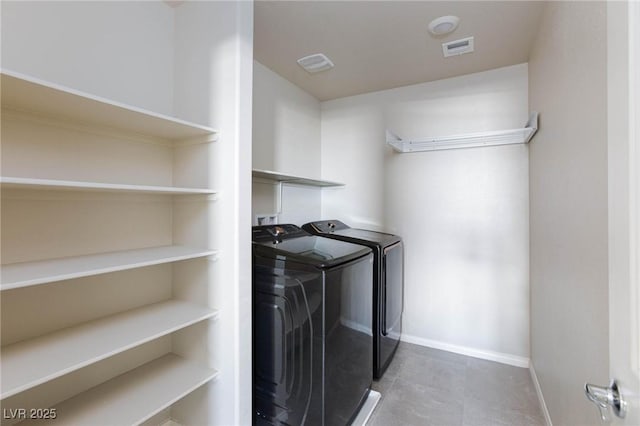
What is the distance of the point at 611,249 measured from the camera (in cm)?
62

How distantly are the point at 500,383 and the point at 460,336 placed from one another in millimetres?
480

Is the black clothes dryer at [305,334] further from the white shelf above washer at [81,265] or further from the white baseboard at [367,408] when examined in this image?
the white shelf above washer at [81,265]

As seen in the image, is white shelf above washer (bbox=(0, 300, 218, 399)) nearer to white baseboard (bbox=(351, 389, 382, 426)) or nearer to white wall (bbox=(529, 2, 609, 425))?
white baseboard (bbox=(351, 389, 382, 426))

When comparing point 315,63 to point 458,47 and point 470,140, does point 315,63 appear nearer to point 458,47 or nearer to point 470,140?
point 458,47

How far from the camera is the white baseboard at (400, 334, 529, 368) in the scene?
2396 mm

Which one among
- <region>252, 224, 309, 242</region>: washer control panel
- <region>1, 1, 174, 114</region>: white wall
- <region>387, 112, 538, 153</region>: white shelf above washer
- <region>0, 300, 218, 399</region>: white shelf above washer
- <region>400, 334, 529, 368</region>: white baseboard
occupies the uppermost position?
<region>1, 1, 174, 114</region>: white wall

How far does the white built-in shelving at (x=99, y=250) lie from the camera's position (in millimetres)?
1017

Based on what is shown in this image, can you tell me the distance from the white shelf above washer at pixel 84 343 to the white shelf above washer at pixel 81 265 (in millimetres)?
304

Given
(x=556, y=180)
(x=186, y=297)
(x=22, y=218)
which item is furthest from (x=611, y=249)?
(x=22, y=218)

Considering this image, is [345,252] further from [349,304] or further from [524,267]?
[524,267]


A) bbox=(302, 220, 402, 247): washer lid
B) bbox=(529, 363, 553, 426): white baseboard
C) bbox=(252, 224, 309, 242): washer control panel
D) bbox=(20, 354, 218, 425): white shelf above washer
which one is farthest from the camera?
bbox=(302, 220, 402, 247): washer lid

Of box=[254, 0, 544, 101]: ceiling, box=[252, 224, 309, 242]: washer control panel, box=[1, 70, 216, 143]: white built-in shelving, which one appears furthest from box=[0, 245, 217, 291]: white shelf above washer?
box=[254, 0, 544, 101]: ceiling

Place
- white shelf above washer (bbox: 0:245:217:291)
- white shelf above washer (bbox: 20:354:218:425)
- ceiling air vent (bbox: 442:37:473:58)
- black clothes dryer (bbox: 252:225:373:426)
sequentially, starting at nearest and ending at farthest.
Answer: white shelf above washer (bbox: 0:245:217:291) → white shelf above washer (bbox: 20:354:218:425) → black clothes dryer (bbox: 252:225:373:426) → ceiling air vent (bbox: 442:37:473:58)

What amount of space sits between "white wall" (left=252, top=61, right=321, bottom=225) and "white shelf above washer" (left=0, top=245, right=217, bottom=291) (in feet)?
3.34
